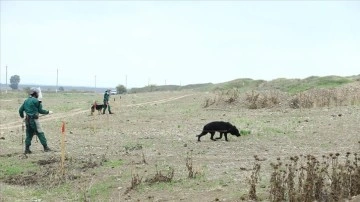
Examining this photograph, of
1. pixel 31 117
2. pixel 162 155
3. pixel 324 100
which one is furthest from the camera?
pixel 324 100

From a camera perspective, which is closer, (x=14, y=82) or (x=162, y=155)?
(x=162, y=155)

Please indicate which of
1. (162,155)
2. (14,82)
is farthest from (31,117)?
(14,82)

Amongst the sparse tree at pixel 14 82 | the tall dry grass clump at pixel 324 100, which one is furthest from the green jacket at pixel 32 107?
the sparse tree at pixel 14 82

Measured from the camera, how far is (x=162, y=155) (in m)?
16.9

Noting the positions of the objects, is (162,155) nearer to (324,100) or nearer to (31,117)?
(31,117)

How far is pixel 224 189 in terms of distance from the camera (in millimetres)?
11625

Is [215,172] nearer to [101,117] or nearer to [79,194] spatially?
[79,194]

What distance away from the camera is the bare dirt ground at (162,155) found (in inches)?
486

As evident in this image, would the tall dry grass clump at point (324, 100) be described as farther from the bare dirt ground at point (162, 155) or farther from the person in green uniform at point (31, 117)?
the person in green uniform at point (31, 117)

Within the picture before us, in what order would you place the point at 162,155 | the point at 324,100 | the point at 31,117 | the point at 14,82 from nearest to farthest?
the point at 162,155, the point at 31,117, the point at 324,100, the point at 14,82

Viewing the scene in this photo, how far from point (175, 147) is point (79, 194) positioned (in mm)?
6405

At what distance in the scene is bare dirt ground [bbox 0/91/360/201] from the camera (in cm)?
1234

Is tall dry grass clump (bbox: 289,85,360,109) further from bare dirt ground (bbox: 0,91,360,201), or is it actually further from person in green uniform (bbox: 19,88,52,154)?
person in green uniform (bbox: 19,88,52,154)

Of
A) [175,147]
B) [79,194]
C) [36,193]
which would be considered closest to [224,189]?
[79,194]
